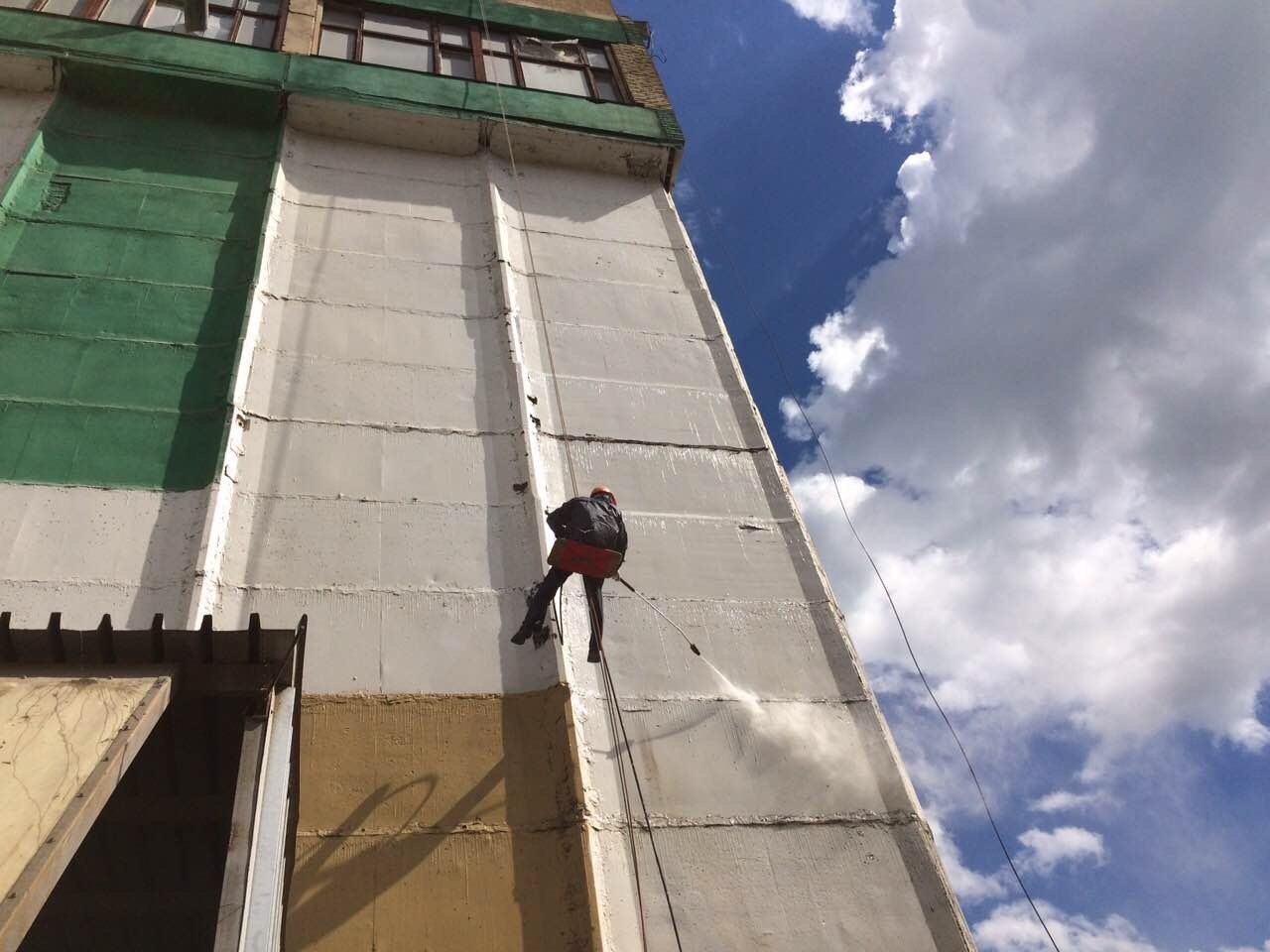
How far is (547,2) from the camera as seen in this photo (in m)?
16.4

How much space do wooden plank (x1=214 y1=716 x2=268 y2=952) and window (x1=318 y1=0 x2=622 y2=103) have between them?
12608 millimetres

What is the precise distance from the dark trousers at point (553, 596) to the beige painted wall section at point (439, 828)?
52cm

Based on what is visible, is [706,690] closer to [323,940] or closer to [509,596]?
[509,596]

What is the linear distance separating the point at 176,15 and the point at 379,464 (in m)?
10.7

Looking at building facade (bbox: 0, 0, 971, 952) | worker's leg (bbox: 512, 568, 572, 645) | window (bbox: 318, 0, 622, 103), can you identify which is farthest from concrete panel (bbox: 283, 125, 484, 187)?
worker's leg (bbox: 512, 568, 572, 645)

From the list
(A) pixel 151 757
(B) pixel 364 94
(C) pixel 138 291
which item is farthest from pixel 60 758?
(B) pixel 364 94

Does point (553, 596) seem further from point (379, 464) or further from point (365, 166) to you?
point (365, 166)

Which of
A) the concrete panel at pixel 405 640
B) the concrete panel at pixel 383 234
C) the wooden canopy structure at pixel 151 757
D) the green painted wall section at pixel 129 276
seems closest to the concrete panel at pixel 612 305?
the concrete panel at pixel 383 234

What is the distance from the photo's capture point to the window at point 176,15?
43.2 ft

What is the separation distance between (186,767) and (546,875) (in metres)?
2.33

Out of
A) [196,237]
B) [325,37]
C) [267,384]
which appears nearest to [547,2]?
[325,37]

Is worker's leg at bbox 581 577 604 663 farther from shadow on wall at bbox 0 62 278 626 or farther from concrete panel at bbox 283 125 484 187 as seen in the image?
concrete panel at bbox 283 125 484 187

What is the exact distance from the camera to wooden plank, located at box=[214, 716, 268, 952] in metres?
3.42

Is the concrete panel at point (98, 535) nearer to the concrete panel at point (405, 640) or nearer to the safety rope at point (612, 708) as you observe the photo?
the concrete panel at point (405, 640)
